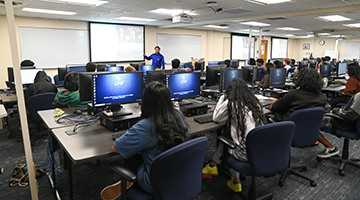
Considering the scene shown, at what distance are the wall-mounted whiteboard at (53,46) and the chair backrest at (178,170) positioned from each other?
24.1 feet

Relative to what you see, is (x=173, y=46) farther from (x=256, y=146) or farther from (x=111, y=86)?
(x=256, y=146)

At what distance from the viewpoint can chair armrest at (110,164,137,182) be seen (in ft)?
4.92

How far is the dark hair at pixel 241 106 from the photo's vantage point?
84.7 inches

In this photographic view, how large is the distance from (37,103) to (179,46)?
25.3 ft

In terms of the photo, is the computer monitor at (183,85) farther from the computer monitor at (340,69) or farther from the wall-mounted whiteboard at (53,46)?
the wall-mounted whiteboard at (53,46)

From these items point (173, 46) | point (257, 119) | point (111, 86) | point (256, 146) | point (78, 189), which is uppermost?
point (173, 46)

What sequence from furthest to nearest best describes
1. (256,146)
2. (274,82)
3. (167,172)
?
(274,82)
(256,146)
(167,172)

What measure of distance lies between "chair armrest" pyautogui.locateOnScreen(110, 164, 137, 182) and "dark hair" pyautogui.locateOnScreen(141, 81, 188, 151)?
0.25 m

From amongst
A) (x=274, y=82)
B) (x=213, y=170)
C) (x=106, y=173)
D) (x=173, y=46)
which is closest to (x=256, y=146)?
(x=213, y=170)

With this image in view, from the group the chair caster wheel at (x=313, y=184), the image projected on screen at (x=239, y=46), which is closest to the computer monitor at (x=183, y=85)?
the chair caster wheel at (x=313, y=184)

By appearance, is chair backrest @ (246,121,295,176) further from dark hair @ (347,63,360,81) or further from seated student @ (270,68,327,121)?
dark hair @ (347,63,360,81)

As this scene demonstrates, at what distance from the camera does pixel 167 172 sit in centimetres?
136

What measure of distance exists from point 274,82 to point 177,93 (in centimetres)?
246

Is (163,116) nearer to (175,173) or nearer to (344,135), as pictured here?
(175,173)
